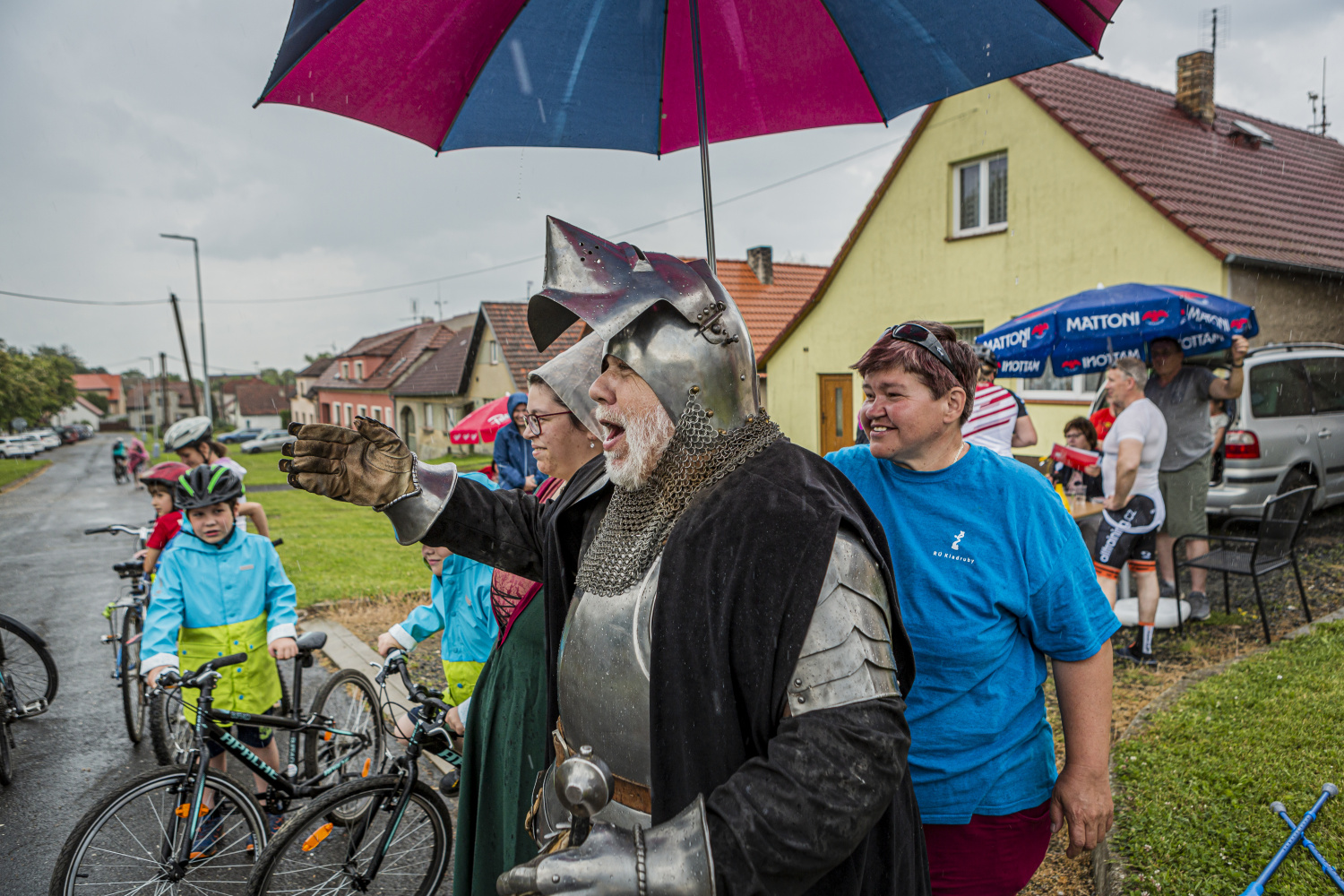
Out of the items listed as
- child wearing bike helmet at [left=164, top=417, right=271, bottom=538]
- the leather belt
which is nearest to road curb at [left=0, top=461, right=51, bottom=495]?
child wearing bike helmet at [left=164, top=417, right=271, bottom=538]

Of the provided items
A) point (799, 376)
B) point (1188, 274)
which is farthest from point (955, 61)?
point (799, 376)

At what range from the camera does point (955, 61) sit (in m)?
2.23

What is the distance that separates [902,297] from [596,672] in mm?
13366

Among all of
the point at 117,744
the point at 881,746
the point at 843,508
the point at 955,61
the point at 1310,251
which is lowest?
the point at 117,744

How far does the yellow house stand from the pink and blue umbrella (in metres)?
9.35

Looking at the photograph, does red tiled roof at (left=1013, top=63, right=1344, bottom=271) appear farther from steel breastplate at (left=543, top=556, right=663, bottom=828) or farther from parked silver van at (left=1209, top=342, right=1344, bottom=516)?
steel breastplate at (left=543, top=556, right=663, bottom=828)

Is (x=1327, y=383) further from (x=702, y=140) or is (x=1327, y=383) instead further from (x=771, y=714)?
(x=771, y=714)

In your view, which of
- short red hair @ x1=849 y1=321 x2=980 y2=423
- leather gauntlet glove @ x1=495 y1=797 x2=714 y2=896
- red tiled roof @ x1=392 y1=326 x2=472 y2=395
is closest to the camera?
leather gauntlet glove @ x1=495 y1=797 x2=714 y2=896

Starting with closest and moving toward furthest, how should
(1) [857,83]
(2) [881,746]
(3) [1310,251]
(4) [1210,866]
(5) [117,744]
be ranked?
(2) [881,746] < (1) [857,83] < (4) [1210,866] < (5) [117,744] < (3) [1310,251]

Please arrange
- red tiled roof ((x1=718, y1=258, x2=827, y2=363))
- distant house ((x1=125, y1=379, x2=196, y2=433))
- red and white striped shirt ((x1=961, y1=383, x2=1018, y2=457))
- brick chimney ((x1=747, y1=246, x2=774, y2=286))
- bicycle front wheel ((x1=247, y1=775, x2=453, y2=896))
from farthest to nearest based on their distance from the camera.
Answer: distant house ((x1=125, y1=379, x2=196, y2=433))
brick chimney ((x1=747, y1=246, x2=774, y2=286))
red tiled roof ((x1=718, y1=258, x2=827, y2=363))
red and white striped shirt ((x1=961, y1=383, x2=1018, y2=457))
bicycle front wheel ((x1=247, y1=775, x2=453, y2=896))

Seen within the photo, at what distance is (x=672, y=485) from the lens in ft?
5.51

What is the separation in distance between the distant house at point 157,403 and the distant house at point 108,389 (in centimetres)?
175

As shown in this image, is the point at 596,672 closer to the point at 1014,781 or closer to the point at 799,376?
the point at 1014,781

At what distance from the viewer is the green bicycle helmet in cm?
383
